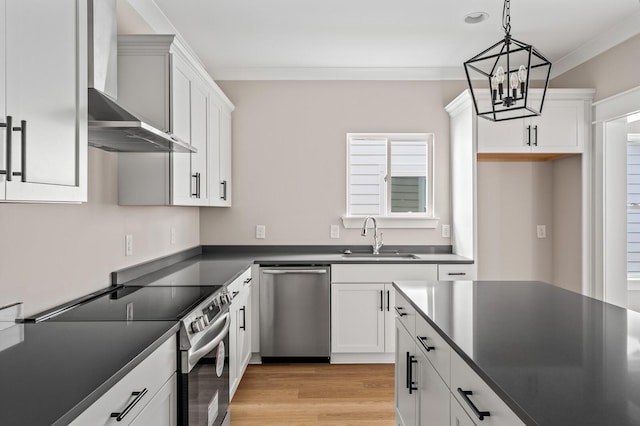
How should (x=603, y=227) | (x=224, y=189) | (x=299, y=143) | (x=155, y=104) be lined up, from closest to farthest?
1. (x=155, y=104)
2. (x=603, y=227)
3. (x=224, y=189)
4. (x=299, y=143)

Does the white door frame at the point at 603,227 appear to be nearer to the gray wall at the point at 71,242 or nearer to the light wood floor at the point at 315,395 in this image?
the light wood floor at the point at 315,395

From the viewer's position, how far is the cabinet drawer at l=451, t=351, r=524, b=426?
1.06 m

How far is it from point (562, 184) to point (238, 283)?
299 cm

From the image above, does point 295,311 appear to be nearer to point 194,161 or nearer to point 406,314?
point 194,161

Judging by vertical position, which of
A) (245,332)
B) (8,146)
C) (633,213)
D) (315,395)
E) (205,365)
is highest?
(8,146)

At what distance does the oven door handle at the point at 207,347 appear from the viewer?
5.73ft

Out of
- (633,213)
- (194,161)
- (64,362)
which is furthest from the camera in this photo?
(633,213)

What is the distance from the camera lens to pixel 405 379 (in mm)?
2248

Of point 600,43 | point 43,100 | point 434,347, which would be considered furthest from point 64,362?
point 600,43

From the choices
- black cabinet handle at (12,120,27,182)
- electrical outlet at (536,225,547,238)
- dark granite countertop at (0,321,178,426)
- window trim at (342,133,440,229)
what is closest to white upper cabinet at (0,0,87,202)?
black cabinet handle at (12,120,27,182)

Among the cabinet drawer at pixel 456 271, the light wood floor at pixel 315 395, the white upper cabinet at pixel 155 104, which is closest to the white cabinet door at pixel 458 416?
the light wood floor at pixel 315 395

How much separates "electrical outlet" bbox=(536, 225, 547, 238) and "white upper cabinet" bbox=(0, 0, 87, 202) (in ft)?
12.9

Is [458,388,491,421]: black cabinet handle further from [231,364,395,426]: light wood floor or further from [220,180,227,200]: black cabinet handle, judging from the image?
[220,180,227,200]: black cabinet handle

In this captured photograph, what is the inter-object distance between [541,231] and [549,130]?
3.34ft
